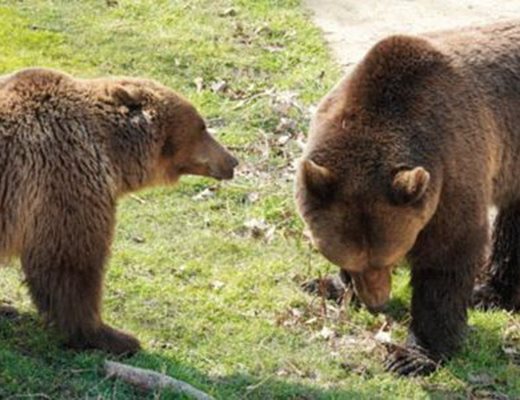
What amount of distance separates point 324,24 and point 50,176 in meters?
7.81

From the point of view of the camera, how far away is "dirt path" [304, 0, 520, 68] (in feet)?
42.3

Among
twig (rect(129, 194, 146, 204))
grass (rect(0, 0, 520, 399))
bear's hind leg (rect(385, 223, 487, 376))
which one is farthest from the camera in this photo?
twig (rect(129, 194, 146, 204))

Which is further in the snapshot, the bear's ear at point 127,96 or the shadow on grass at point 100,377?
the bear's ear at point 127,96

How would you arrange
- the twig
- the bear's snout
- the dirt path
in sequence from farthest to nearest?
the dirt path
the twig
the bear's snout

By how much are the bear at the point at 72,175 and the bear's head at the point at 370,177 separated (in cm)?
100

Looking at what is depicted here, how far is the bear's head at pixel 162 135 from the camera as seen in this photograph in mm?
6453

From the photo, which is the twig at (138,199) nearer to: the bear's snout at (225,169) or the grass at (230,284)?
the grass at (230,284)

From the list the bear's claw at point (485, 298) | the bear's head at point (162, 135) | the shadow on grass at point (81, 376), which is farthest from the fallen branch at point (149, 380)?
the bear's claw at point (485, 298)

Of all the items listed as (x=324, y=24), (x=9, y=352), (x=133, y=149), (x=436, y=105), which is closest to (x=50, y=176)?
(x=133, y=149)

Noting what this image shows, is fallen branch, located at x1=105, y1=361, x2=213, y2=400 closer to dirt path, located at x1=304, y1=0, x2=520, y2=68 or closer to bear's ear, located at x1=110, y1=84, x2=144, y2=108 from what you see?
bear's ear, located at x1=110, y1=84, x2=144, y2=108

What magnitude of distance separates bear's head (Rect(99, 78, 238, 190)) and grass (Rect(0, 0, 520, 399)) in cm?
93

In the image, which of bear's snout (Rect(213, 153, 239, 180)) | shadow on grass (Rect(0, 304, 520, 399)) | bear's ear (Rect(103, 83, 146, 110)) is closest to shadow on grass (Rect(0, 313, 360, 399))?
shadow on grass (Rect(0, 304, 520, 399))

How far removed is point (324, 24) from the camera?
13383 millimetres

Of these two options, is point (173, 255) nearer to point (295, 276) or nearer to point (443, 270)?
point (295, 276)
